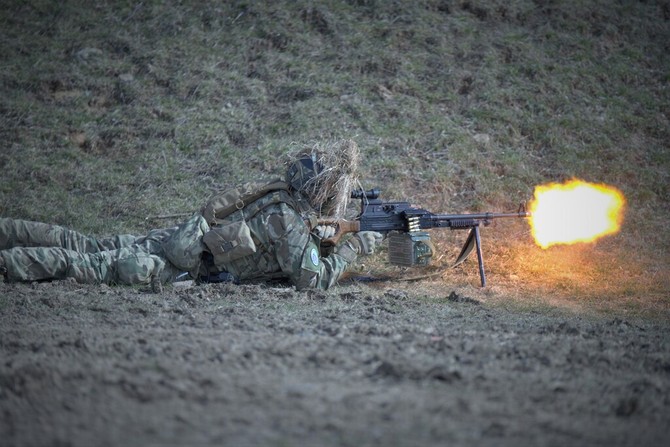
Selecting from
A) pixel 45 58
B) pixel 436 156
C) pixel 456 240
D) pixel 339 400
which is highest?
pixel 45 58

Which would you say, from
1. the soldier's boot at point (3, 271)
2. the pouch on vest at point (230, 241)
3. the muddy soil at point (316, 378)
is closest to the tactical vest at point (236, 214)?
the pouch on vest at point (230, 241)

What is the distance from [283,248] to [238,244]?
436 mm

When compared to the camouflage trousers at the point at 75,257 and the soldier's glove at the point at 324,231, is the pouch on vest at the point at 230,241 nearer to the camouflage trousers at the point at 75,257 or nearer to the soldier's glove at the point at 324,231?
the camouflage trousers at the point at 75,257

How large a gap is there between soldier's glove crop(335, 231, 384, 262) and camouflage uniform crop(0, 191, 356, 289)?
0.05 ft

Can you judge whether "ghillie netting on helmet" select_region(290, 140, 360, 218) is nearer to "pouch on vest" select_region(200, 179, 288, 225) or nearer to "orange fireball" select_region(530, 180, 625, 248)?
"pouch on vest" select_region(200, 179, 288, 225)

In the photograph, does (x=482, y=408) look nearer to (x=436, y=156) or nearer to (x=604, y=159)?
(x=436, y=156)

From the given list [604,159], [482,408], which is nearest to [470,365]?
[482,408]

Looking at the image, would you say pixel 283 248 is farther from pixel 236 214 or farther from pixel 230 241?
pixel 236 214

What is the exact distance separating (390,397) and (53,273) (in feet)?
14.9

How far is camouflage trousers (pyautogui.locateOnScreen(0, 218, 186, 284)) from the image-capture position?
7.64m

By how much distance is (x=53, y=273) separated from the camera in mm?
7730

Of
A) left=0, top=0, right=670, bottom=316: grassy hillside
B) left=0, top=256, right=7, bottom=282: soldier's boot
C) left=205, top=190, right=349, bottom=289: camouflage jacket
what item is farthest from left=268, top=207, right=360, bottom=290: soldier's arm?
left=0, top=256, right=7, bottom=282: soldier's boot

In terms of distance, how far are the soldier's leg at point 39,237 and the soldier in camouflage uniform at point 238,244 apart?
1cm

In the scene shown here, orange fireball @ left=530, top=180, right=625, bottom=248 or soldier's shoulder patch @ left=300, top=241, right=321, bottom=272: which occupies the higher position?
orange fireball @ left=530, top=180, right=625, bottom=248
